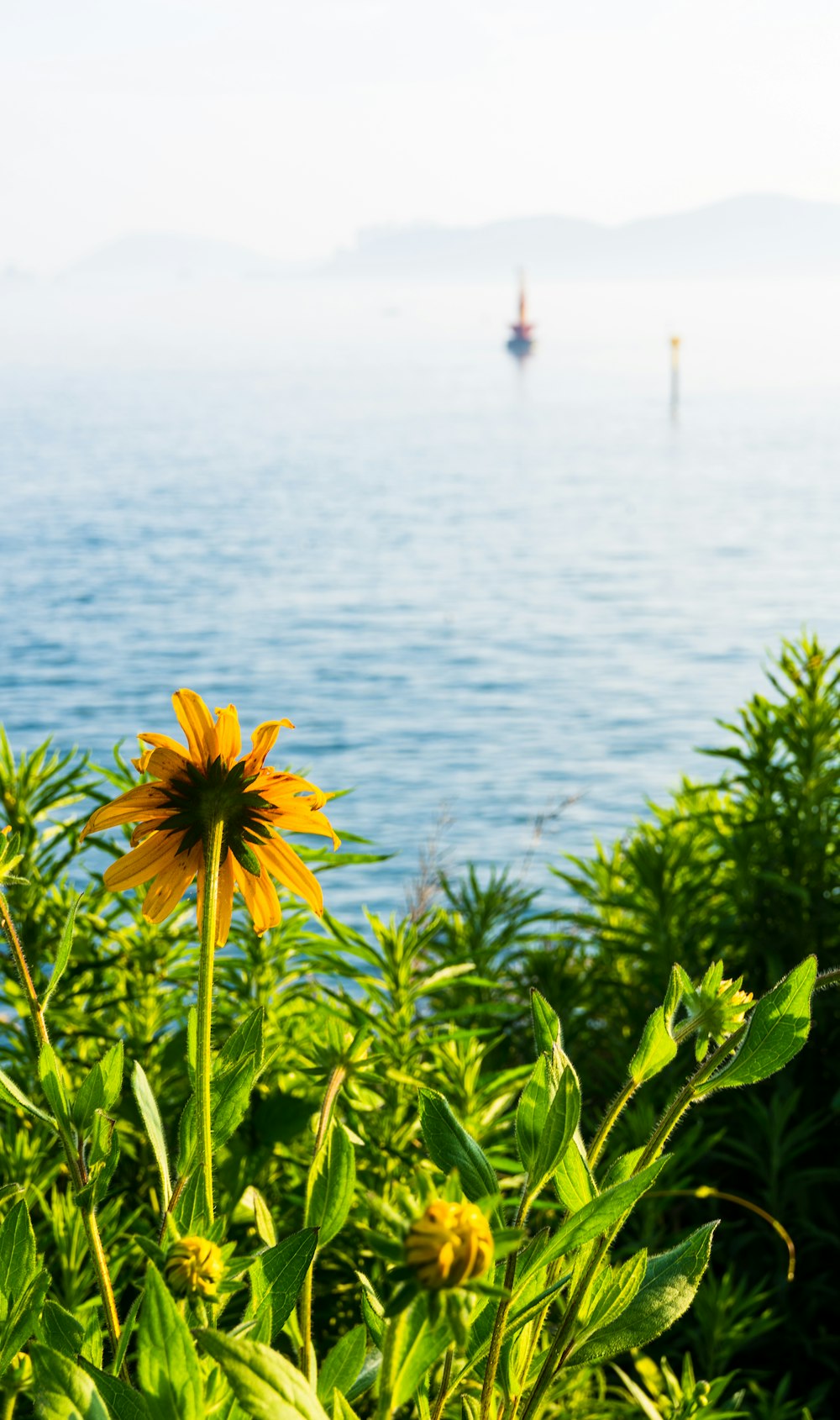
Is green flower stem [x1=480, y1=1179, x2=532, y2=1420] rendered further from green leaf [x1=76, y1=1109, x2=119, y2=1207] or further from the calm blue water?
the calm blue water

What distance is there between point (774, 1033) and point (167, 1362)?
0.90 ft

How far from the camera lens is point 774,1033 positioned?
1.90 feet

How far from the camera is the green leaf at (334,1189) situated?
602 mm

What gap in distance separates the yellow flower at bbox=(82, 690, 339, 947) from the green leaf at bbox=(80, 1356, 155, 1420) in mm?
181

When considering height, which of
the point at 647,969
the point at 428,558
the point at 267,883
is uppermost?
the point at 428,558

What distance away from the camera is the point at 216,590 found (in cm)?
1688

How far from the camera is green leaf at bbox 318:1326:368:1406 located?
559mm

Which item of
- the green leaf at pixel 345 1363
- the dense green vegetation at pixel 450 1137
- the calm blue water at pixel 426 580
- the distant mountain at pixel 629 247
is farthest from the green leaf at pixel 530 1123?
the distant mountain at pixel 629 247

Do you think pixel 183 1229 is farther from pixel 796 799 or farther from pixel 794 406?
pixel 794 406

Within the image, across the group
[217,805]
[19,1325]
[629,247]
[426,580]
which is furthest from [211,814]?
[629,247]

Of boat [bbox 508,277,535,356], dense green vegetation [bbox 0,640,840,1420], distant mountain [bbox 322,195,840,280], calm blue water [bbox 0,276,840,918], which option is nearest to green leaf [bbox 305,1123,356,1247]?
dense green vegetation [bbox 0,640,840,1420]

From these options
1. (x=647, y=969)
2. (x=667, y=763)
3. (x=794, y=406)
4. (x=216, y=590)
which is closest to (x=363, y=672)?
(x=667, y=763)

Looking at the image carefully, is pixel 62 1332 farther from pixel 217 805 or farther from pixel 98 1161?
pixel 217 805

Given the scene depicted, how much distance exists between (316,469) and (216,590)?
13624 millimetres
